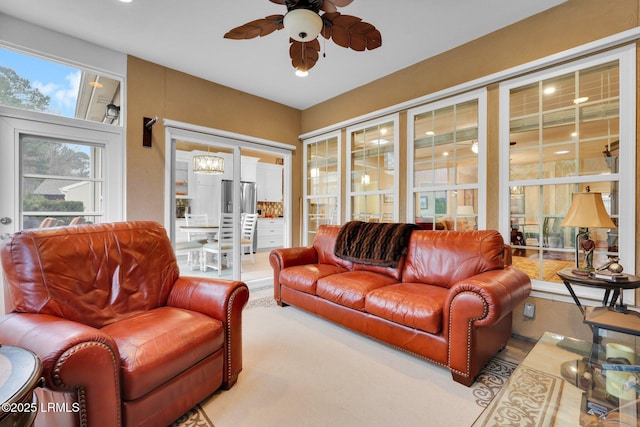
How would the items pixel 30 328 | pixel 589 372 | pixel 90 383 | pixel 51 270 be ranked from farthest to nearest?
pixel 51 270, pixel 589 372, pixel 30 328, pixel 90 383

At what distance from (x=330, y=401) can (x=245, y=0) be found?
10.1 feet

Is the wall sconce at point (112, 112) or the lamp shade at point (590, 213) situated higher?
the wall sconce at point (112, 112)

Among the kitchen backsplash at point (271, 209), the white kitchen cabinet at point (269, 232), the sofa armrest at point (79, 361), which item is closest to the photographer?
the sofa armrest at point (79, 361)

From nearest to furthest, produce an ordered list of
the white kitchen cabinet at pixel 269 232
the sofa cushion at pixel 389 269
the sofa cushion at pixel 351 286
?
the sofa cushion at pixel 351 286, the sofa cushion at pixel 389 269, the white kitchen cabinet at pixel 269 232

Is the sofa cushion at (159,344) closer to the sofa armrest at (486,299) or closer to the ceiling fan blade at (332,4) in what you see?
the sofa armrest at (486,299)

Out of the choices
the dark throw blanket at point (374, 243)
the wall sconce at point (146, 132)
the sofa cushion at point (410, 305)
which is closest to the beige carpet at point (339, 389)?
the sofa cushion at point (410, 305)

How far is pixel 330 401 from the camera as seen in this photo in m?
1.75

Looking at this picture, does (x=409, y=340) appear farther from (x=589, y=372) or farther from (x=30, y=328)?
(x=30, y=328)

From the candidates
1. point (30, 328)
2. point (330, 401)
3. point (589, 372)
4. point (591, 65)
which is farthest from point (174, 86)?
point (589, 372)

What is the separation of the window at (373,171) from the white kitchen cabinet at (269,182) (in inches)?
144

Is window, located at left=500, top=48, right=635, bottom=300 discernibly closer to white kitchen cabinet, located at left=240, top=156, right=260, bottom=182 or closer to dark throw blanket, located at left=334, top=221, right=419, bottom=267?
dark throw blanket, located at left=334, top=221, right=419, bottom=267

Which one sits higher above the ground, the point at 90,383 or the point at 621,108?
the point at 621,108

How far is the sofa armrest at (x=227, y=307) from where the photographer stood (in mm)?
1812

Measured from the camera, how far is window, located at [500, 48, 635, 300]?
2.17 meters
